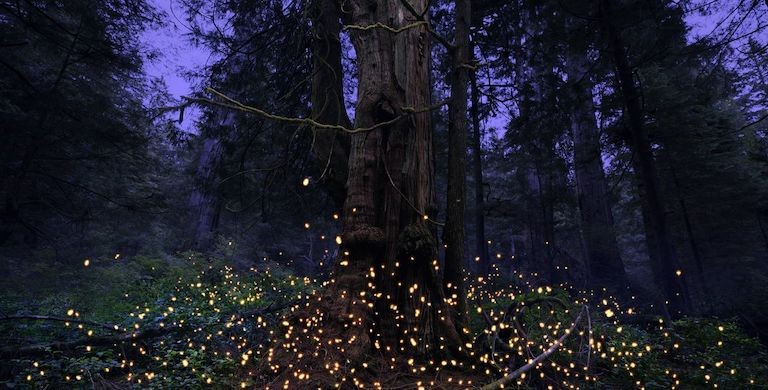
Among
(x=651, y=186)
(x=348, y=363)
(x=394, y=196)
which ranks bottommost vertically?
(x=348, y=363)

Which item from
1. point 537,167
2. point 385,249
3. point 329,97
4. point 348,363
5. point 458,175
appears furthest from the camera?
point 537,167

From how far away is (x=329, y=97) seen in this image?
21.7ft

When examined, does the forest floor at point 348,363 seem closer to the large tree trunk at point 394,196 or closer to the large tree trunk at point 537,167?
the large tree trunk at point 394,196

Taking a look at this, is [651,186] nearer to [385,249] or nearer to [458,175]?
[458,175]

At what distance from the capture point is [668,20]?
7.99m

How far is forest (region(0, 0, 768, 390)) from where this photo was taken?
15.3 ft

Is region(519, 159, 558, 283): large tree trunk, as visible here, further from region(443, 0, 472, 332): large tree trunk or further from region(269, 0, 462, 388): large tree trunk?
region(269, 0, 462, 388): large tree trunk

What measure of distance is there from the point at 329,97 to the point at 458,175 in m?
2.90

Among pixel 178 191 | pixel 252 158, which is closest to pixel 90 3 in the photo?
pixel 252 158

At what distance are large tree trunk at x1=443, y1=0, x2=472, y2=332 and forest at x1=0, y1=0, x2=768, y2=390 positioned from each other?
31 millimetres

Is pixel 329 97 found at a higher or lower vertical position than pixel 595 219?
higher

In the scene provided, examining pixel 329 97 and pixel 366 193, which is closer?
pixel 366 193

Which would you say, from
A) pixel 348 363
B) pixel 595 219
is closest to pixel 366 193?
pixel 348 363

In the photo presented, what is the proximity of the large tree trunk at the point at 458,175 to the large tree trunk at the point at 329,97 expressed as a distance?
1923 millimetres
